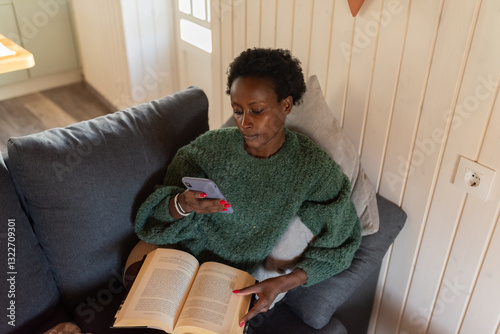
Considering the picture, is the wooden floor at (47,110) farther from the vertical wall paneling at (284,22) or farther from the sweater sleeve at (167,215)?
the sweater sleeve at (167,215)

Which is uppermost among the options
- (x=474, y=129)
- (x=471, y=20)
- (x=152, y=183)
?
(x=471, y=20)

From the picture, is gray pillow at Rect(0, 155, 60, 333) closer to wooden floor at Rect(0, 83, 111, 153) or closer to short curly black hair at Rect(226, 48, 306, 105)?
short curly black hair at Rect(226, 48, 306, 105)

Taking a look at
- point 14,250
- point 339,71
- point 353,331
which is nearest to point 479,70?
point 339,71

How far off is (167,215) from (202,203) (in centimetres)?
16

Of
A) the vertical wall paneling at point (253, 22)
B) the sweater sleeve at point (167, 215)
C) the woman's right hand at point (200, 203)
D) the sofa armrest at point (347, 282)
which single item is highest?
the vertical wall paneling at point (253, 22)

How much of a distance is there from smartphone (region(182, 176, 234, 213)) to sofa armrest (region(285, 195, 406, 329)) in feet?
1.33

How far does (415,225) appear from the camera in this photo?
1.42m

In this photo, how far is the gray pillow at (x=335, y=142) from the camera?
137cm

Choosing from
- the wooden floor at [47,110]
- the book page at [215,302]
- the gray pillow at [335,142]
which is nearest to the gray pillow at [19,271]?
the book page at [215,302]

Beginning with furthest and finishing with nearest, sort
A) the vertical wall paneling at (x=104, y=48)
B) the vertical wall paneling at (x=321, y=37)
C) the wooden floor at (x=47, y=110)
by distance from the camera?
the wooden floor at (x=47, y=110) → the vertical wall paneling at (x=104, y=48) → the vertical wall paneling at (x=321, y=37)

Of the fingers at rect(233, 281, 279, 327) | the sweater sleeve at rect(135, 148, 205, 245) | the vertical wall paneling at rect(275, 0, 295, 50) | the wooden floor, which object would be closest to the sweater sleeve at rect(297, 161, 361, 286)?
the fingers at rect(233, 281, 279, 327)

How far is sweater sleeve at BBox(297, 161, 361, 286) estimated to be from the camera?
4.08 feet

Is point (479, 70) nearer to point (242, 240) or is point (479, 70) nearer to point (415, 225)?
point (415, 225)

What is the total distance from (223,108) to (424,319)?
1.30 metres
